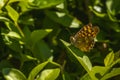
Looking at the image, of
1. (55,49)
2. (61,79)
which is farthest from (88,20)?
(61,79)

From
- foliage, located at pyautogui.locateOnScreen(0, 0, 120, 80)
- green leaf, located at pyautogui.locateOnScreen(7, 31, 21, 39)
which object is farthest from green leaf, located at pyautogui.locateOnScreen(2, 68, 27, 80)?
green leaf, located at pyautogui.locateOnScreen(7, 31, 21, 39)

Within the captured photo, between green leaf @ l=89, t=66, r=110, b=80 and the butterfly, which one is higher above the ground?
the butterfly

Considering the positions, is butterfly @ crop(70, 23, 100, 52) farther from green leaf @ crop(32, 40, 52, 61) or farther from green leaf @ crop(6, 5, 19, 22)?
green leaf @ crop(6, 5, 19, 22)

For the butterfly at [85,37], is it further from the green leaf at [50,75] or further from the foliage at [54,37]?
the green leaf at [50,75]

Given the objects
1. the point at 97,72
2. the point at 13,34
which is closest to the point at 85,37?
the point at 97,72

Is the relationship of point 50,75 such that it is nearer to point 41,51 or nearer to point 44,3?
point 41,51

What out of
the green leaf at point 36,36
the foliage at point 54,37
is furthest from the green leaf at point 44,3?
the green leaf at point 36,36
